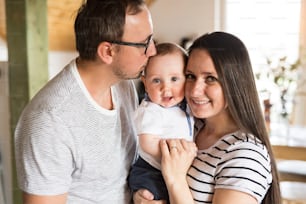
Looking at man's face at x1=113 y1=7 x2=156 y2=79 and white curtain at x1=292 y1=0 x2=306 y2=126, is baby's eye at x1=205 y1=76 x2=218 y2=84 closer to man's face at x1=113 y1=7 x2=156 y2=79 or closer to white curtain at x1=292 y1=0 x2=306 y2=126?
man's face at x1=113 y1=7 x2=156 y2=79

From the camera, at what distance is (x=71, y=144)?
519 millimetres

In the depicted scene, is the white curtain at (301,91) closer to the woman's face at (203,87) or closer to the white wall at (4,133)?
the woman's face at (203,87)

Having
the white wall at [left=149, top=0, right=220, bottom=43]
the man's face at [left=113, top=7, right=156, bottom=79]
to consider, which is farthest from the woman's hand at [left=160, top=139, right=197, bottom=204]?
the white wall at [left=149, top=0, right=220, bottom=43]

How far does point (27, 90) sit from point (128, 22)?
0.39 meters

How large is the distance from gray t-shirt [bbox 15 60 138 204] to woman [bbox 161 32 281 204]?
0.28 ft

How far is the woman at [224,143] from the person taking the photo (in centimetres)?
50

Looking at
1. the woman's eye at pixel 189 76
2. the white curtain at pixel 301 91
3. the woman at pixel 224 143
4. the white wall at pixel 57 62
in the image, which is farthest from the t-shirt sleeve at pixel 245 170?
the white wall at pixel 57 62

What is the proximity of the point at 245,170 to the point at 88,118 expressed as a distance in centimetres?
22

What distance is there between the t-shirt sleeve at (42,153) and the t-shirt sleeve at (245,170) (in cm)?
20

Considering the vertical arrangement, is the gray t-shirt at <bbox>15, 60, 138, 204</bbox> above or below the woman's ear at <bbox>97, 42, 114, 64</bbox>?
below

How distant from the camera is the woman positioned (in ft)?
1.65

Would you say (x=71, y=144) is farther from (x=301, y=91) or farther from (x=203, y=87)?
(x=301, y=91)

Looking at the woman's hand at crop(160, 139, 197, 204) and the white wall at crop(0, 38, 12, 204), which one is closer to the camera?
the woman's hand at crop(160, 139, 197, 204)

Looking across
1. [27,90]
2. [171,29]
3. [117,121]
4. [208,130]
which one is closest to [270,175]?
[208,130]
